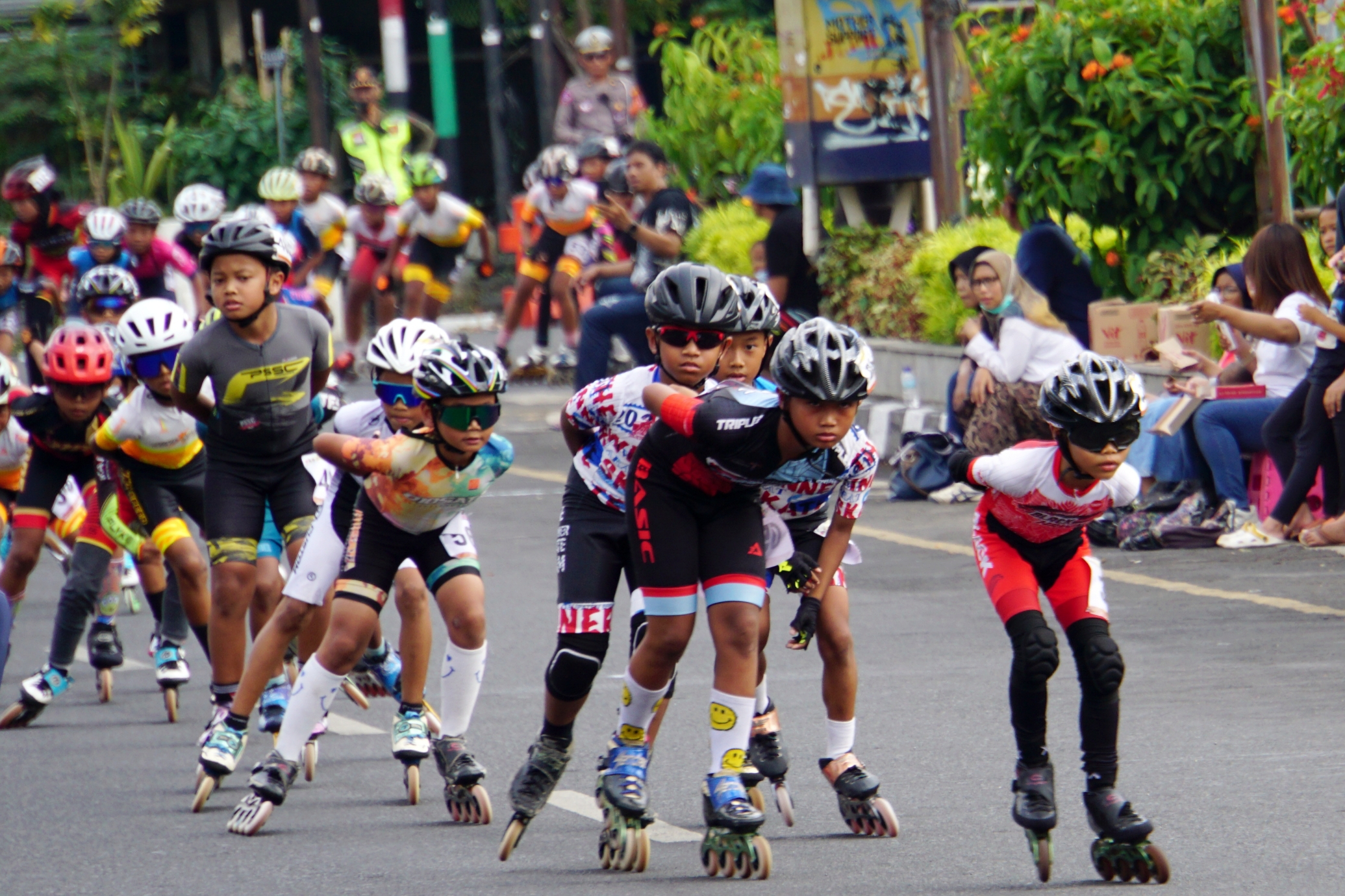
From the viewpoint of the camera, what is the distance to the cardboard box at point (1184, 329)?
1312 cm

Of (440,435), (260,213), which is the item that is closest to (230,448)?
(440,435)

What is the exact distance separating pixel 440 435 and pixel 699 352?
1.01 m

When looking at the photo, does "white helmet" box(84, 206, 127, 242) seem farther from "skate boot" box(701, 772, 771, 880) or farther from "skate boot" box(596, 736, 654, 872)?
"skate boot" box(701, 772, 771, 880)

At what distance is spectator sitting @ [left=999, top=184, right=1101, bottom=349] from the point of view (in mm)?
14188

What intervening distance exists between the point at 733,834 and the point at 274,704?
3.11 meters

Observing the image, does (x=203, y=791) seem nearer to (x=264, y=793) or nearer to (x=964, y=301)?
(x=264, y=793)

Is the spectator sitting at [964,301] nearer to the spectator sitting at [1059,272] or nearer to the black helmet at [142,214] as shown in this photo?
the spectator sitting at [1059,272]

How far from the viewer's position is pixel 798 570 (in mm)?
6680

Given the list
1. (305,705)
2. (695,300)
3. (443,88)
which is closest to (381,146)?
(443,88)

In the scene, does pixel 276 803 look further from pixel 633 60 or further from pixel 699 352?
pixel 633 60

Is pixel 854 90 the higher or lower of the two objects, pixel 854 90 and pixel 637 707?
the higher

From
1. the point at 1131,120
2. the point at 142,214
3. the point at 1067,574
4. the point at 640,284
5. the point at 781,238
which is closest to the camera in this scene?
the point at 1067,574

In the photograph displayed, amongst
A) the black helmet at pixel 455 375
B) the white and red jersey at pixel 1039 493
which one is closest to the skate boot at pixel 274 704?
the black helmet at pixel 455 375

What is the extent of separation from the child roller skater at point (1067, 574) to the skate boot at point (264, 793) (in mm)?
2426
